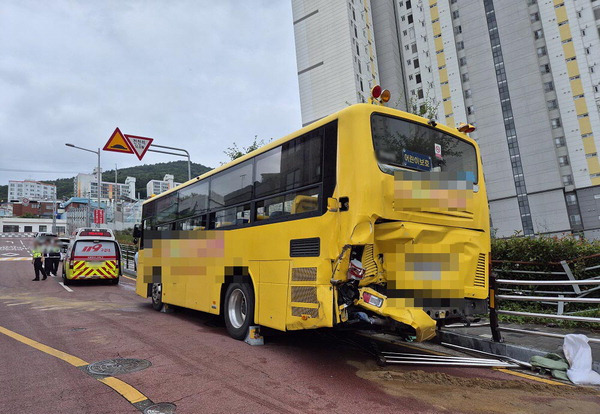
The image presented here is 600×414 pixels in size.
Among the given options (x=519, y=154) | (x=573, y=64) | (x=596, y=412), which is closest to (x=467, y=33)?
(x=573, y=64)

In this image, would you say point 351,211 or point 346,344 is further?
point 346,344

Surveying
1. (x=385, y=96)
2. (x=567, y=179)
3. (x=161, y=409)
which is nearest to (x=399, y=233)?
(x=385, y=96)

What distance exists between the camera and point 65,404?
3795mm

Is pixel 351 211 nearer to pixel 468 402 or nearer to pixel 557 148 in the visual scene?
pixel 468 402

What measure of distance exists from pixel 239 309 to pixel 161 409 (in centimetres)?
297

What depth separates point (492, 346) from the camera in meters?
5.53

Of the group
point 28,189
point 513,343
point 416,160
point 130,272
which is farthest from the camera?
point 28,189

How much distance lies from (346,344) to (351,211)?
2848mm

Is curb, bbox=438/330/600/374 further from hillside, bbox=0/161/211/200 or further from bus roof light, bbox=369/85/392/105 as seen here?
hillside, bbox=0/161/211/200

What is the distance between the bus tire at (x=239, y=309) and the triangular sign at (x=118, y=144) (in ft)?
33.0

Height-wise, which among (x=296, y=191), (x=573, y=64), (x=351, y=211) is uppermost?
(x=573, y=64)

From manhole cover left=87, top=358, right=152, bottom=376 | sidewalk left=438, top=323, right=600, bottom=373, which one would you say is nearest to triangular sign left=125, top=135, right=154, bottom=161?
manhole cover left=87, top=358, right=152, bottom=376

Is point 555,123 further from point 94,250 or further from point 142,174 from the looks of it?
point 142,174

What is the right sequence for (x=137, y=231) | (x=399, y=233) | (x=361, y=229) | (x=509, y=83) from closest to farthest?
1. (x=361, y=229)
2. (x=399, y=233)
3. (x=137, y=231)
4. (x=509, y=83)
